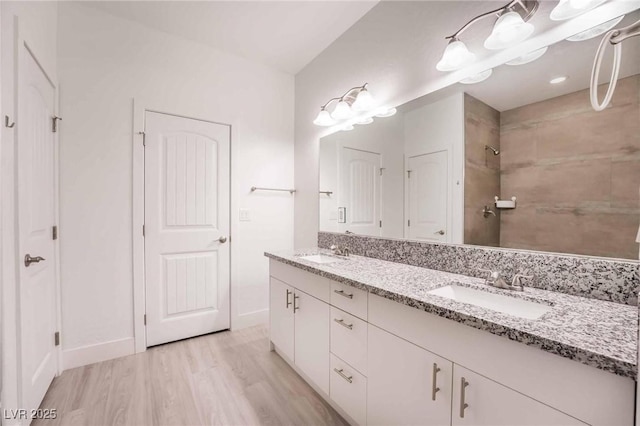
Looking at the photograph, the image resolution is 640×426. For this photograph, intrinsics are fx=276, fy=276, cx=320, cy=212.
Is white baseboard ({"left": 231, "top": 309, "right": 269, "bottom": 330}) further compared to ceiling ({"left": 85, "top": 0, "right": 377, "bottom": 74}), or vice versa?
white baseboard ({"left": 231, "top": 309, "right": 269, "bottom": 330})

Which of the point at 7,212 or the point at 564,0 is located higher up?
the point at 564,0

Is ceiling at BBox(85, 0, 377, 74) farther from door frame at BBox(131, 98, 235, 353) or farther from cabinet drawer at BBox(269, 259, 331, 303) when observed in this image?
cabinet drawer at BBox(269, 259, 331, 303)

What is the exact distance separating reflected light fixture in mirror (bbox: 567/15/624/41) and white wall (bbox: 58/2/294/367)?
242cm

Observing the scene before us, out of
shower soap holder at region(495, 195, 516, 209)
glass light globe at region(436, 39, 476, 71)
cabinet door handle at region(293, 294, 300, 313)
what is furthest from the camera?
cabinet door handle at region(293, 294, 300, 313)

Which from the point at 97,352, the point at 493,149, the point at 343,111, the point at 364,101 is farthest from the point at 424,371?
the point at 97,352

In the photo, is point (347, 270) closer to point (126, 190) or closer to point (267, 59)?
point (126, 190)

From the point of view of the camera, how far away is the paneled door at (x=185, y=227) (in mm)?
2300

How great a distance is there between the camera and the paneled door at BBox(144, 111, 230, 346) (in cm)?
230

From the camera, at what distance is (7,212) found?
4.07 ft

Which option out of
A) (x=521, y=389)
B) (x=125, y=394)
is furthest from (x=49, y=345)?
(x=521, y=389)

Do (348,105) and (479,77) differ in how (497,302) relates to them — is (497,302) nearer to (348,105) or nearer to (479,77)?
(479,77)

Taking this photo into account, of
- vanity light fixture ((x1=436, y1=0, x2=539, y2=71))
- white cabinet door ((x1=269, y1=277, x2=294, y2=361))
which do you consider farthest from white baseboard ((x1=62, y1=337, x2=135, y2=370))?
vanity light fixture ((x1=436, y1=0, x2=539, y2=71))

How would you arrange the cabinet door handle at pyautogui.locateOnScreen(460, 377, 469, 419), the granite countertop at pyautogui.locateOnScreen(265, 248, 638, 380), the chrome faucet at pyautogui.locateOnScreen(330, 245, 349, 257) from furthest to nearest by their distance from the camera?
the chrome faucet at pyautogui.locateOnScreen(330, 245, 349, 257), the cabinet door handle at pyautogui.locateOnScreen(460, 377, 469, 419), the granite countertop at pyautogui.locateOnScreen(265, 248, 638, 380)

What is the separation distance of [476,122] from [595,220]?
2.25ft
